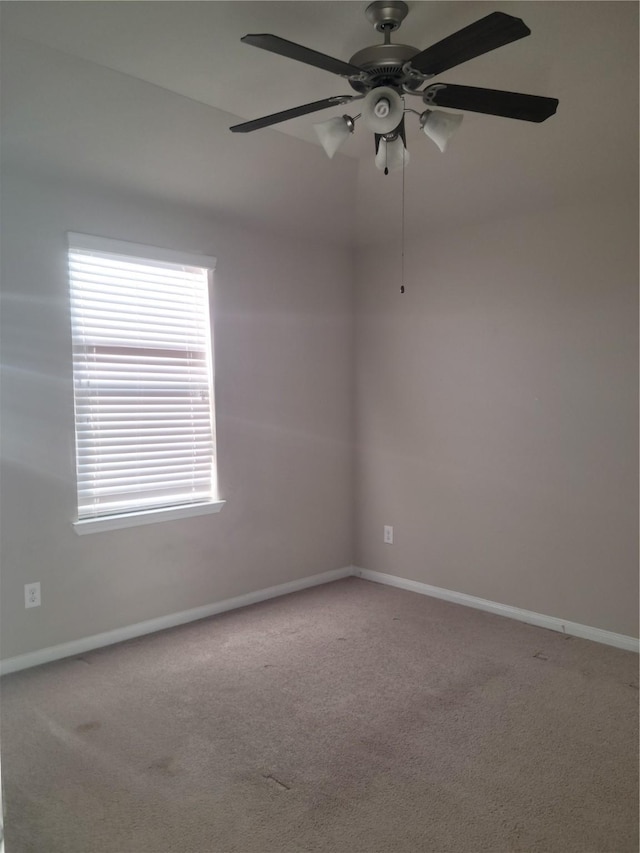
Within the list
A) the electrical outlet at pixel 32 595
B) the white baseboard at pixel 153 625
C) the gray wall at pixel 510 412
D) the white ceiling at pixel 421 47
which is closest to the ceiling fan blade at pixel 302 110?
the white ceiling at pixel 421 47

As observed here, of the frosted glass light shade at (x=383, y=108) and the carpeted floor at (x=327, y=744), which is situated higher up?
the frosted glass light shade at (x=383, y=108)

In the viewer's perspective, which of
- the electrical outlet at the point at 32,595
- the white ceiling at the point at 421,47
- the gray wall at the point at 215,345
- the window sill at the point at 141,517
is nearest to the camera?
the white ceiling at the point at 421,47

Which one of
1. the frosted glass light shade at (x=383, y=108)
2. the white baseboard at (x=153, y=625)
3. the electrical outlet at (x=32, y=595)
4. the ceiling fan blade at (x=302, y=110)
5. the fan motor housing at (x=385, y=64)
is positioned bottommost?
the white baseboard at (x=153, y=625)

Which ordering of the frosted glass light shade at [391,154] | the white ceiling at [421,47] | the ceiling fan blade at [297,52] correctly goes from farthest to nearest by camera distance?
the frosted glass light shade at [391,154], the white ceiling at [421,47], the ceiling fan blade at [297,52]

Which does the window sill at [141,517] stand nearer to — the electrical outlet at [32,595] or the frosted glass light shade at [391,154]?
the electrical outlet at [32,595]

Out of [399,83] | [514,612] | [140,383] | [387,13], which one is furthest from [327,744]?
[387,13]

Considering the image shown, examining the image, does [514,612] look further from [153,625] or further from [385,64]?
[385,64]

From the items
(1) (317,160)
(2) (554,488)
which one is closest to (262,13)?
(1) (317,160)

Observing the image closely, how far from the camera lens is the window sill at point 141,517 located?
3.27 meters

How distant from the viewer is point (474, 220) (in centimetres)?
387

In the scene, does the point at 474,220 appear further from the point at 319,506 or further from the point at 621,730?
the point at 621,730

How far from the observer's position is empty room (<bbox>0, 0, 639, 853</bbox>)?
2178 mm

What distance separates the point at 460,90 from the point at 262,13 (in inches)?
33.7

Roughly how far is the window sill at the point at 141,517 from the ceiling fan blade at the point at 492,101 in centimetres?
254
